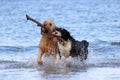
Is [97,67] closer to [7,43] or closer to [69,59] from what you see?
[69,59]

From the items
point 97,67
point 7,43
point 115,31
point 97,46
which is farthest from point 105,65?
point 115,31

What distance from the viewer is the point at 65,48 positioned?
1288 centimetres

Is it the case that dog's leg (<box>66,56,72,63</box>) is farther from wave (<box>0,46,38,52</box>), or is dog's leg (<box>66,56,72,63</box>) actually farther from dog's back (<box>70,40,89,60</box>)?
wave (<box>0,46,38,52</box>)

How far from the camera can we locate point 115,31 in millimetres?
21922

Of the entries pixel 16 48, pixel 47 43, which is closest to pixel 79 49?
pixel 47 43

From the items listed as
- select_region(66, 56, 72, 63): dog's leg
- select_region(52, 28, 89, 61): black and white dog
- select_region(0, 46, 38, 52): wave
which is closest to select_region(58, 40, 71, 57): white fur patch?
select_region(52, 28, 89, 61): black and white dog

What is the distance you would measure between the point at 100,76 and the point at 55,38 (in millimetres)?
1907

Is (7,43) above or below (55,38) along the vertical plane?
below

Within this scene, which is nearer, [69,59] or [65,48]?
[65,48]

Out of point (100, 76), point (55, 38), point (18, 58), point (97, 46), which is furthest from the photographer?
point (97, 46)

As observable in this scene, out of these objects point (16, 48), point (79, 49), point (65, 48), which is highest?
point (65, 48)

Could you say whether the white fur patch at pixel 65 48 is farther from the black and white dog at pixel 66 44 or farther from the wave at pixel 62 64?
the wave at pixel 62 64

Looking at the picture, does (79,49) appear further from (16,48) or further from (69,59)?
(16,48)

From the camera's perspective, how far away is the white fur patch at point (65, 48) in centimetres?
1286
